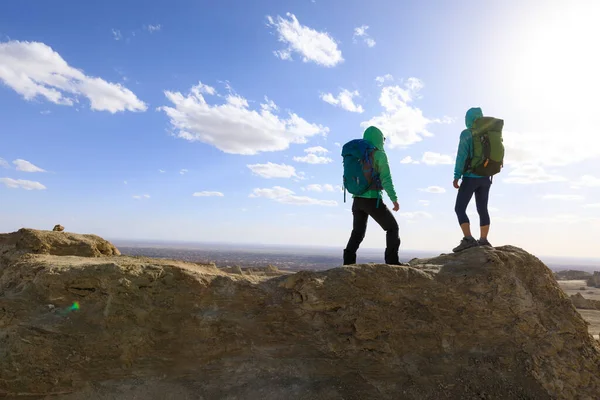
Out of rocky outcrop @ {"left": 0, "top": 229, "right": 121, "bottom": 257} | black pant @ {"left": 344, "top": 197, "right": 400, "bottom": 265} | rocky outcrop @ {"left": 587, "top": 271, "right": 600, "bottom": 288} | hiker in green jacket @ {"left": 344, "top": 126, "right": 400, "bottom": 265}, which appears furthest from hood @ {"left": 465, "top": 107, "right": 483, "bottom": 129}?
rocky outcrop @ {"left": 587, "top": 271, "right": 600, "bottom": 288}

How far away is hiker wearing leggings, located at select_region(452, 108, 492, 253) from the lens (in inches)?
213

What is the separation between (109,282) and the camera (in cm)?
385

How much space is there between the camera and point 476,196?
5562mm

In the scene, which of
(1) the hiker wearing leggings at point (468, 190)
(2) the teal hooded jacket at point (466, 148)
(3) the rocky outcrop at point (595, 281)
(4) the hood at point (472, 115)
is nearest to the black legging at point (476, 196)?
(1) the hiker wearing leggings at point (468, 190)

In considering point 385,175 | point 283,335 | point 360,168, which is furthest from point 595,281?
point 283,335

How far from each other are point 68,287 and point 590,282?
140 ft

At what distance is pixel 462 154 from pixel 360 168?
5.54 ft

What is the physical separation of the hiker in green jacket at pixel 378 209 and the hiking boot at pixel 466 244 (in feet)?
3.81

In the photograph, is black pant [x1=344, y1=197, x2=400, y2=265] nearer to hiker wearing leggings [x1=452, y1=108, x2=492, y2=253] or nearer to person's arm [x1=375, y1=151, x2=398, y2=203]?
person's arm [x1=375, y1=151, x2=398, y2=203]

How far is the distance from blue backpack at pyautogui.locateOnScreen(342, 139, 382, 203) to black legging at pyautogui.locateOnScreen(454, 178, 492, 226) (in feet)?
5.04

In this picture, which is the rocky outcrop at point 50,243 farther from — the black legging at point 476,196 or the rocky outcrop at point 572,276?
the rocky outcrop at point 572,276

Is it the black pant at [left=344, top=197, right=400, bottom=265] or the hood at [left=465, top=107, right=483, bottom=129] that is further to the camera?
the hood at [left=465, top=107, right=483, bottom=129]

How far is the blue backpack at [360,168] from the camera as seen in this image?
488 centimetres

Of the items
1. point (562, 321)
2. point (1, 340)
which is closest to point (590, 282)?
point (562, 321)
